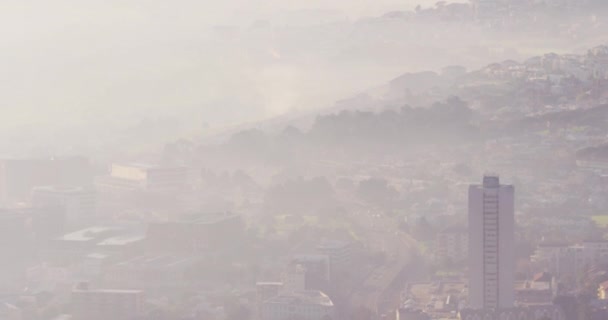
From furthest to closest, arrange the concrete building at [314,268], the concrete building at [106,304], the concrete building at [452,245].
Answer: the concrete building at [452,245]
the concrete building at [314,268]
the concrete building at [106,304]

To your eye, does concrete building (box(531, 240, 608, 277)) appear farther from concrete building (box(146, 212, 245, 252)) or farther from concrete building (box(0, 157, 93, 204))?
concrete building (box(0, 157, 93, 204))

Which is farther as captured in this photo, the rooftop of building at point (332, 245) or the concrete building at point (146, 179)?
the concrete building at point (146, 179)

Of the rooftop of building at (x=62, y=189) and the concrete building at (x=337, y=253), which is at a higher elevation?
the rooftop of building at (x=62, y=189)

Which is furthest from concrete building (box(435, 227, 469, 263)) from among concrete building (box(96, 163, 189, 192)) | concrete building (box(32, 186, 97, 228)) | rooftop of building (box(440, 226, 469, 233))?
concrete building (box(96, 163, 189, 192))

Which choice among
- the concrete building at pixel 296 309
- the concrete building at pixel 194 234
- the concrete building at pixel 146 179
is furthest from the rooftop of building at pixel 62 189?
the concrete building at pixel 296 309

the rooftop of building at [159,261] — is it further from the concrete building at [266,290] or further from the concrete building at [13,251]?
the concrete building at [266,290]

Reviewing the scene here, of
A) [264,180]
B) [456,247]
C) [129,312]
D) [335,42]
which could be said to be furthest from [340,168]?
[335,42]
